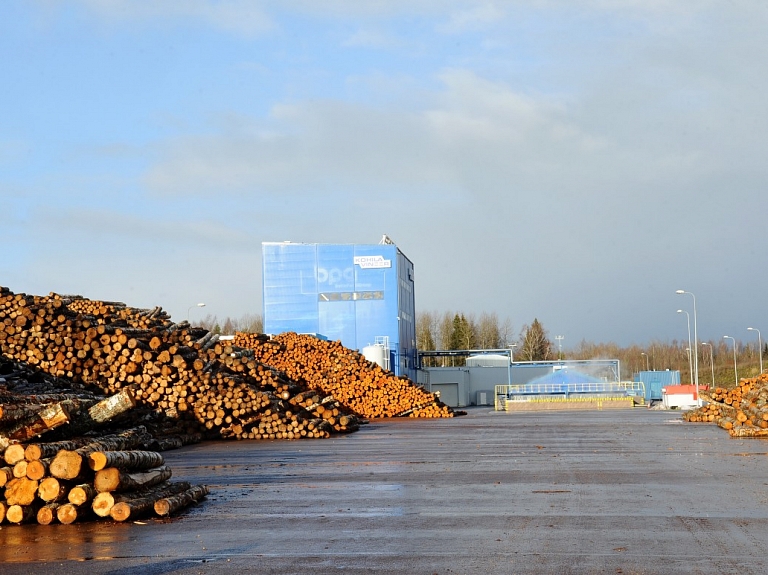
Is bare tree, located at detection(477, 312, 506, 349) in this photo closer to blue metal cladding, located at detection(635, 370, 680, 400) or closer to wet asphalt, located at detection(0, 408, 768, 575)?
blue metal cladding, located at detection(635, 370, 680, 400)

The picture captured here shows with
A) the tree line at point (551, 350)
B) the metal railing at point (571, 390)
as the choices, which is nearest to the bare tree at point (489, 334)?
the tree line at point (551, 350)

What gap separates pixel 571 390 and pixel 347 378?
26385 millimetres

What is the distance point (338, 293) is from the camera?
5212cm

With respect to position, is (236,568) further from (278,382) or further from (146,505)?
(278,382)

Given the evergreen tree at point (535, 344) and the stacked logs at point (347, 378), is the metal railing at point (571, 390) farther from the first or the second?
the evergreen tree at point (535, 344)

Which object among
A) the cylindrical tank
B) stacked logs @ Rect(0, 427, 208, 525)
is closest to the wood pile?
stacked logs @ Rect(0, 427, 208, 525)

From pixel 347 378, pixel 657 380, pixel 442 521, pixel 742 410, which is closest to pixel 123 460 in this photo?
pixel 442 521

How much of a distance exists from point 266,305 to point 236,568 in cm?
4606

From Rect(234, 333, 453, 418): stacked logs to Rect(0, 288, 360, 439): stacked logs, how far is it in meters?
12.6

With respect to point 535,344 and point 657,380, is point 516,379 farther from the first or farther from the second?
point 535,344

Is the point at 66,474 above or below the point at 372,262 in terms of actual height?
below

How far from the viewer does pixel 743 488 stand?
11.6 m

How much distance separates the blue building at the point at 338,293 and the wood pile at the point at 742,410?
979 inches

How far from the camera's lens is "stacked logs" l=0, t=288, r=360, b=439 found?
794 inches
